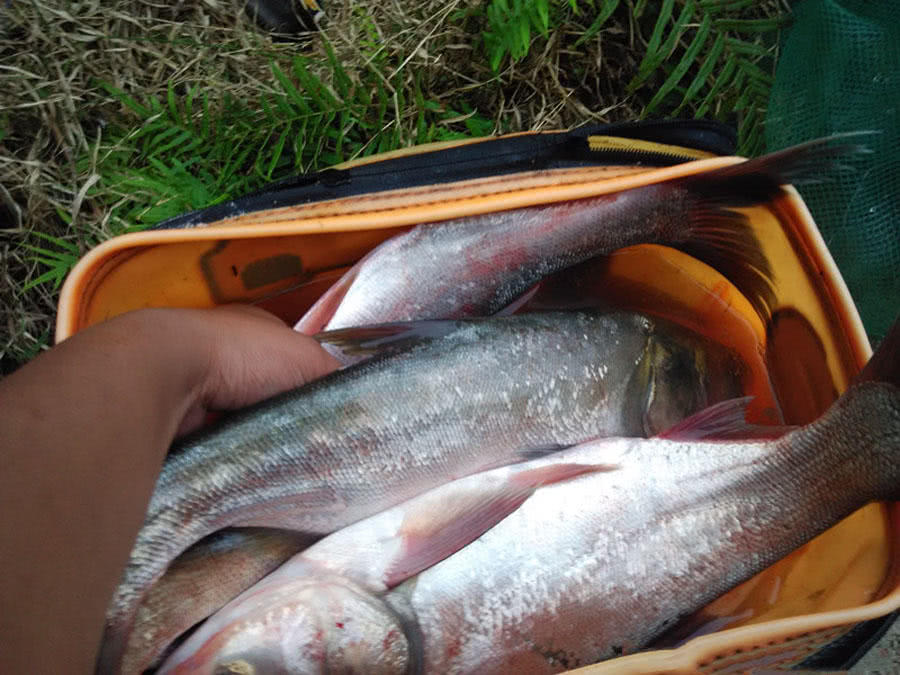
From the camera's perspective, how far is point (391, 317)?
5.92 ft

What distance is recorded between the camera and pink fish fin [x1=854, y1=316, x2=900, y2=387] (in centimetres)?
144

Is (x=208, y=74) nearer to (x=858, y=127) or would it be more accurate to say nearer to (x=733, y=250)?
(x=733, y=250)

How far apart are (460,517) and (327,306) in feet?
2.15

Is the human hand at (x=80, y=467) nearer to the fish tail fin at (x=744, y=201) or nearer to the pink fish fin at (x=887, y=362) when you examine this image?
the fish tail fin at (x=744, y=201)

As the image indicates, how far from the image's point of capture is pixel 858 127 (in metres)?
2.14

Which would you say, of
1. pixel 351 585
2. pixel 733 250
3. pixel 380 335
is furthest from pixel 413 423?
pixel 733 250

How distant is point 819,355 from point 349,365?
1.14 m

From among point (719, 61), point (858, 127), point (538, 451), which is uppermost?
point (719, 61)

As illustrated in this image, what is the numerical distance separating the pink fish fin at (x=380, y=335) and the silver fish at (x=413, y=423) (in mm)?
32

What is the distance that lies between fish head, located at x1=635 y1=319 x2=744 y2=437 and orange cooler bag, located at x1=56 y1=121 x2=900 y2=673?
13 centimetres

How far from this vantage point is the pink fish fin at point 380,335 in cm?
166

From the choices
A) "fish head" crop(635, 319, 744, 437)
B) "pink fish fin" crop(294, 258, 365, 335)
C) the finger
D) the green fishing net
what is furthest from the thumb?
the green fishing net

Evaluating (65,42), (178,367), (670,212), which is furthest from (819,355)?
(65,42)

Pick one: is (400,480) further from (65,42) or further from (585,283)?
(65,42)
